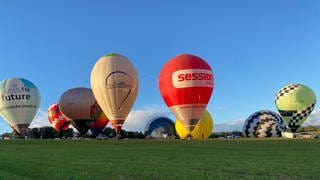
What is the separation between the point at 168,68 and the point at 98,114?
76.2 ft

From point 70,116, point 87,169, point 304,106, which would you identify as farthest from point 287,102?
point 87,169

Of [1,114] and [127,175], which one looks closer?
[127,175]

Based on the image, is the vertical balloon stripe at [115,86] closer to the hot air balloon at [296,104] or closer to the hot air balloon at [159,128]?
the hot air balloon at [296,104]

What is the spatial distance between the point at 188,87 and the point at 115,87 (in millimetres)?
8553

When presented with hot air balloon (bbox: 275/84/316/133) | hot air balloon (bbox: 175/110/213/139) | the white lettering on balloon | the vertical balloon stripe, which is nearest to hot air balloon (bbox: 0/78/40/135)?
the vertical balloon stripe

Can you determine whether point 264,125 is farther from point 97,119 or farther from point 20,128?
point 20,128

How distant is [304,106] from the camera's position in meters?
69.7

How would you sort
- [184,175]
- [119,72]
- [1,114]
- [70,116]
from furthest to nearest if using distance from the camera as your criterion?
[70,116] → [1,114] → [119,72] → [184,175]

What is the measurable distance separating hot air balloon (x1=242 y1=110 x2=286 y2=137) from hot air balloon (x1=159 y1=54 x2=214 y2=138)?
27.4 metres

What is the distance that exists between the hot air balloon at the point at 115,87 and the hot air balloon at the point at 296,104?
25296 millimetres

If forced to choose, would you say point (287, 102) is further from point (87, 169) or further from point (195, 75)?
point (87, 169)

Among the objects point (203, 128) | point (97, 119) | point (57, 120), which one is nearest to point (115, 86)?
point (203, 128)

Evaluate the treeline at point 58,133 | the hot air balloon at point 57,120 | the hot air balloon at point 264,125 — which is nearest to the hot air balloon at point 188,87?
the hot air balloon at point 264,125

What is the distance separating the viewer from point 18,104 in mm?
67250
